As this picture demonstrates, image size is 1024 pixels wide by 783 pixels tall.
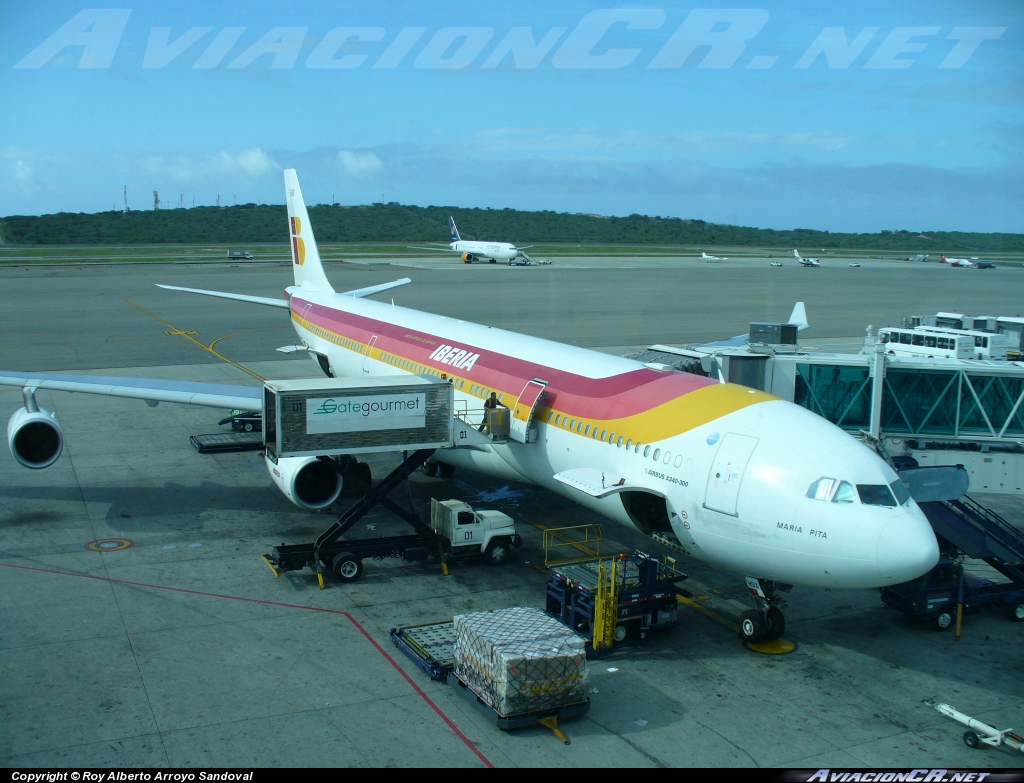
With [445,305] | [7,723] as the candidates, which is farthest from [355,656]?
[445,305]

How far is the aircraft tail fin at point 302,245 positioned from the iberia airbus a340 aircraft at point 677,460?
1124 cm

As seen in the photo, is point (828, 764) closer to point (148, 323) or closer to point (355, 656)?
point (355, 656)

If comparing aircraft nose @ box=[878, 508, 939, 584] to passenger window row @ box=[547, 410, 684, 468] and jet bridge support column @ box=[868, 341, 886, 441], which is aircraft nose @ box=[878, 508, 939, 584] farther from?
jet bridge support column @ box=[868, 341, 886, 441]

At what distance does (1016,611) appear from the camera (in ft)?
53.4

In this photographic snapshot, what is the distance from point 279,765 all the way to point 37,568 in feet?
29.6

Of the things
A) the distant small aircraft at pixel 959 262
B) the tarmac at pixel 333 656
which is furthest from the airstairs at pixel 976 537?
the distant small aircraft at pixel 959 262

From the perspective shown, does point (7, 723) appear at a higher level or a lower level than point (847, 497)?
lower

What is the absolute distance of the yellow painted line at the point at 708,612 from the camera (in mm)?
15523

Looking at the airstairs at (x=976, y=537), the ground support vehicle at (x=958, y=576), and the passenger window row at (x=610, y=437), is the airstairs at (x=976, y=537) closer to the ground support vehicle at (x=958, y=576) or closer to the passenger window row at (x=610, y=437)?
the ground support vehicle at (x=958, y=576)

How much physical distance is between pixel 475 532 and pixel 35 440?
1028 cm

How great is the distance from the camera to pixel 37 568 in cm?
1722

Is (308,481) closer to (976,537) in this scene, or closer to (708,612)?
(708,612)
